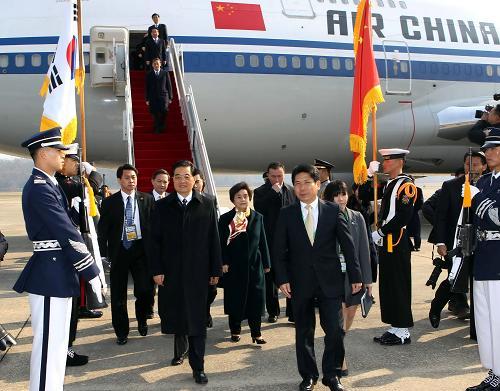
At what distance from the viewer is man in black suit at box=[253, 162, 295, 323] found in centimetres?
671

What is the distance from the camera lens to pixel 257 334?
5828mm

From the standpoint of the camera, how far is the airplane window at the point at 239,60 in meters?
12.1

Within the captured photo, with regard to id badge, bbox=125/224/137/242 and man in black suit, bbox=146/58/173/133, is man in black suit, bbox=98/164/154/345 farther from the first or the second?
man in black suit, bbox=146/58/173/133

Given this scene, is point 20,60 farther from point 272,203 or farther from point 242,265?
point 242,265

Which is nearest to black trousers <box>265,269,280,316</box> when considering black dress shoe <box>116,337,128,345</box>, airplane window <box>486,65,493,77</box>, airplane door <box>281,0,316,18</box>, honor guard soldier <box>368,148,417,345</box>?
honor guard soldier <box>368,148,417,345</box>

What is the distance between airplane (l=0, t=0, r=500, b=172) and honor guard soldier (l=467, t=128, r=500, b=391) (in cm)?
798

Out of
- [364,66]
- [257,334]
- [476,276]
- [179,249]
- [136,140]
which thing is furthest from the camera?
[136,140]

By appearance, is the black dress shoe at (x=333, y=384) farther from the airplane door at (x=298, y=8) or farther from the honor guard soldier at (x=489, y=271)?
the airplane door at (x=298, y=8)

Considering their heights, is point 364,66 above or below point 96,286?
above

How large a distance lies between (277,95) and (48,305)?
364 inches

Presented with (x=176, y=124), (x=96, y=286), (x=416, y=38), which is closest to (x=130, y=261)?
(x=96, y=286)

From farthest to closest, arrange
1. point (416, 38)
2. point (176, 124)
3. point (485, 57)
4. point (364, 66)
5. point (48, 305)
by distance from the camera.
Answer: point (485, 57)
point (416, 38)
point (176, 124)
point (364, 66)
point (48, 305)

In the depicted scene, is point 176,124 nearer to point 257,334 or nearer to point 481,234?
point 257,334

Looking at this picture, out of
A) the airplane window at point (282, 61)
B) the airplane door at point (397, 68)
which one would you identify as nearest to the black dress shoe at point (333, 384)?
the airplane window at point (282, 61)
